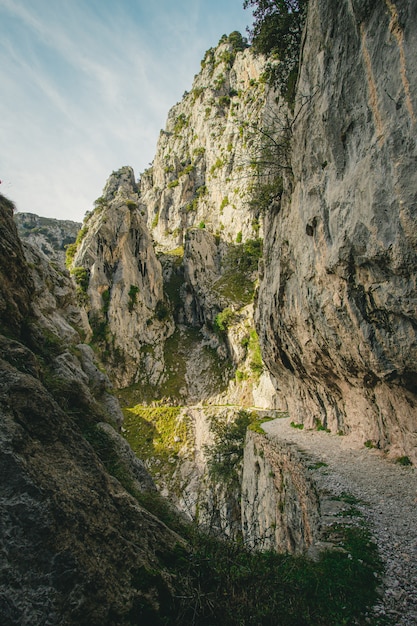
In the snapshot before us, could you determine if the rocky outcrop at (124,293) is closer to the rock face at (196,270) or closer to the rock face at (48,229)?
the rock face at (196,270)

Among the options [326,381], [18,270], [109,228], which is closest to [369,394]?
[326,381]

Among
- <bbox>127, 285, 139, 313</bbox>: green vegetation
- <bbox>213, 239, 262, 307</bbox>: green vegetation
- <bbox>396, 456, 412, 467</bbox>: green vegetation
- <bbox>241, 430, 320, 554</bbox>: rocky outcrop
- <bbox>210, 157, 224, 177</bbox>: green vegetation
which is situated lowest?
<bbox>241, 430, 320, 554</bbox>: rocky outcrop

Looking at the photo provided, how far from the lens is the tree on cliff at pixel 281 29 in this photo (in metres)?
15.1

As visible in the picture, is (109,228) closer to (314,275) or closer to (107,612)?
(314,275)

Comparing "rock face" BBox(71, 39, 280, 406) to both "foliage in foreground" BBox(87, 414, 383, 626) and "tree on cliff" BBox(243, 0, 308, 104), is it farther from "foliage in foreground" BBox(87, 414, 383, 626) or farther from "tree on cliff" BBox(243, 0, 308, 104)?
"foliage in foreground" BBox(87, 414, 383, 626)

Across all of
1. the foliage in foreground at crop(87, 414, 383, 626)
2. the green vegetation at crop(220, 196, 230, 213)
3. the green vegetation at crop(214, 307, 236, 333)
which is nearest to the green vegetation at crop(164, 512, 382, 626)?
the foliage in foreground at crop(87, 414, 383, 626)

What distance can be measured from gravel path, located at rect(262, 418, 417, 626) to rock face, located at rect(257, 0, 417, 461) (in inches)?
45.7

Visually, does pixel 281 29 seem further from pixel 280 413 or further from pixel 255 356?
pixel 255 356

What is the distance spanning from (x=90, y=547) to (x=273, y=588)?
256 cm

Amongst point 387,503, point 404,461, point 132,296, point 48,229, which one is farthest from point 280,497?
point 48,229

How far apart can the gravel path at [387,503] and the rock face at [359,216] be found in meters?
1.16

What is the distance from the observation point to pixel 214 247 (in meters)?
61.7

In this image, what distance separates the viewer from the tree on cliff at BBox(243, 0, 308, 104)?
1507 centimetres

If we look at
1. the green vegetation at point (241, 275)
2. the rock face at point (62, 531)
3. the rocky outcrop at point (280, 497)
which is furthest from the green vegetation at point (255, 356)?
the rock face at point (62, 531)
